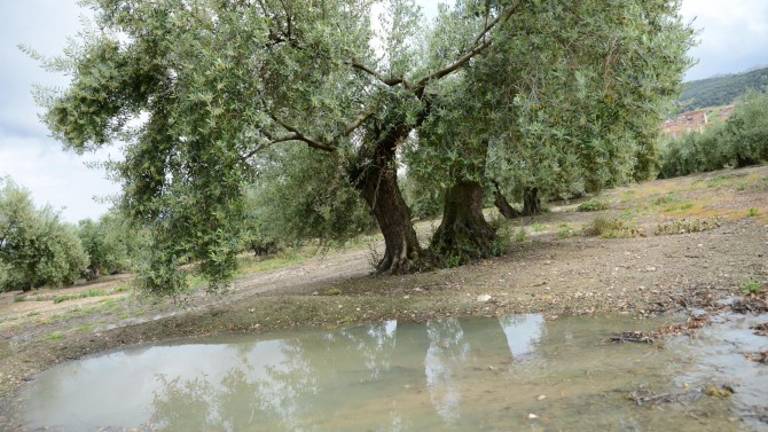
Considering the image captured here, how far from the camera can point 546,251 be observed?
16.7 m

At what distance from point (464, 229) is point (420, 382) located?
10196 mm

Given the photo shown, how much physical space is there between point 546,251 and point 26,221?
36.7 m

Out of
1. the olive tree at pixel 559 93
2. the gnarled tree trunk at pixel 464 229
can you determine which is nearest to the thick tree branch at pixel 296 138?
the olive tree at pixel 559 93

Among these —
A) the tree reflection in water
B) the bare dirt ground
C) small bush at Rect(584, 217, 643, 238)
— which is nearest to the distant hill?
small bush at Rect(584, 217, 643, 238)

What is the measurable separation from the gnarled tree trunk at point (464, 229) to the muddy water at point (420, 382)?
6.19 metres

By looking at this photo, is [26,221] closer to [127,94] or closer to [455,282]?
A: [127,94]

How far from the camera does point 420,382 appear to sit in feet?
24.6

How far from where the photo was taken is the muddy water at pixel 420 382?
5559 millimetres

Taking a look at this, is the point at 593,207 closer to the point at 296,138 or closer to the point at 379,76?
the point at 379,76

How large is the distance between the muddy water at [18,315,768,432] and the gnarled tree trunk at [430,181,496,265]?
6.19m

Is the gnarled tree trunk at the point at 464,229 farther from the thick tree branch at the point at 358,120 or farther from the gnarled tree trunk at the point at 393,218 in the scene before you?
the thick tree branch at the point at 358,120

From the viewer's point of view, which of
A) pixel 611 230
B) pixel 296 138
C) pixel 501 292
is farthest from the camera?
pixel 611 230

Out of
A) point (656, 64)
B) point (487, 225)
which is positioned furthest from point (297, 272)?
point (656, 64)

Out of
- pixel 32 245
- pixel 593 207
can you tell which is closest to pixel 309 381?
pixel 593 207
